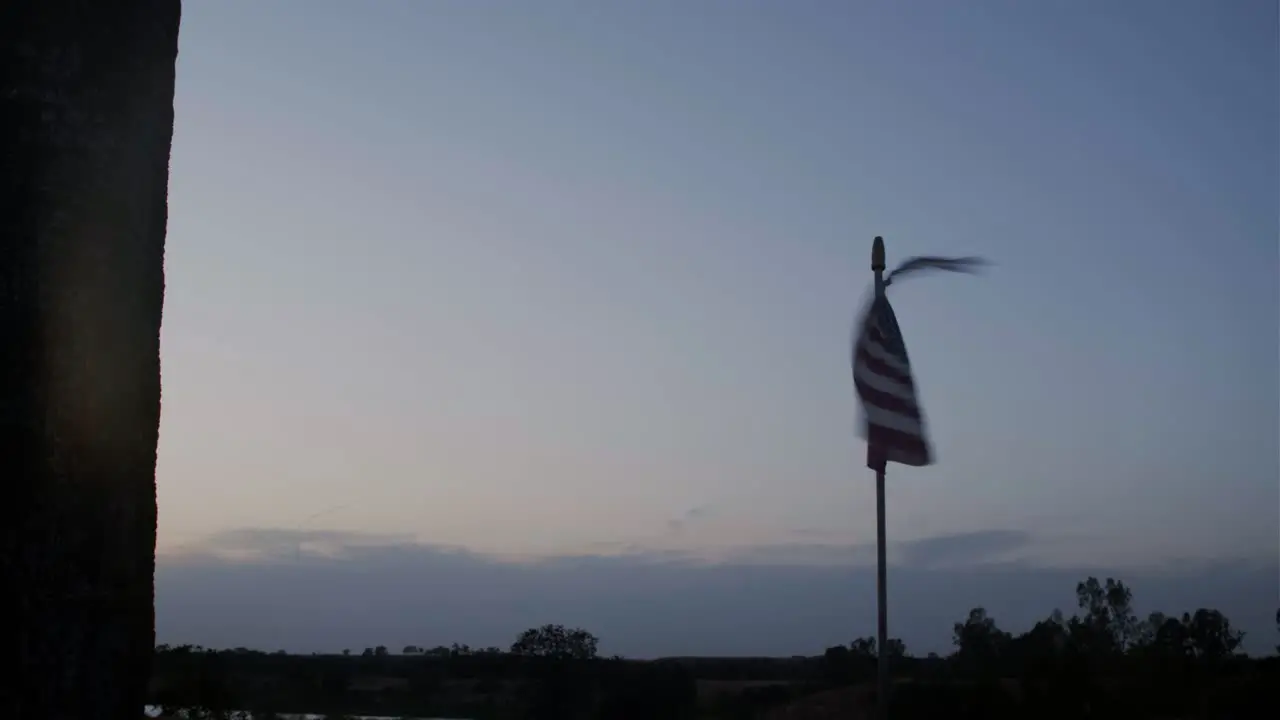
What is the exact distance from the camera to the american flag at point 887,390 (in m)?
10.2

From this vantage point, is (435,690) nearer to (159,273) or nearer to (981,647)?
(981,647)

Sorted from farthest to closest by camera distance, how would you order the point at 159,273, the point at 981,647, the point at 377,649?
the point at 377,649
the point at 981,647
the point at 159,273

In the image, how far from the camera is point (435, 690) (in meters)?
56.3

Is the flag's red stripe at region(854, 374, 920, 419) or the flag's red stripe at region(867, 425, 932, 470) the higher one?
the flag's red stripe at region(854, 374, 920, 419)

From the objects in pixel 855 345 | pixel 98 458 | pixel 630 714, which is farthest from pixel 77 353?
pixel 630 714

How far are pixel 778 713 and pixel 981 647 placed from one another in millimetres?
13222

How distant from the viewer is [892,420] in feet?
33.8

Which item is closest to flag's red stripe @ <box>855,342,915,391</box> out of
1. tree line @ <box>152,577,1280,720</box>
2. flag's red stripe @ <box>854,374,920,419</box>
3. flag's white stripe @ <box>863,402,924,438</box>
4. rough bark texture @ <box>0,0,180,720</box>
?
flag's red stripe @ <box>854,374,920,419</box>

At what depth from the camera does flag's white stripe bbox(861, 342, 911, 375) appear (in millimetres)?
10344

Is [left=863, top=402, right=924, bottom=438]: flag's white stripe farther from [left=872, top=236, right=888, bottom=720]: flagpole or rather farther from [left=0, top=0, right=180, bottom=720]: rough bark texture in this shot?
[left=0, top=0, right=180, bottom=720]: rough bark texture

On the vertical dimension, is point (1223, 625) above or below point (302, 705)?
above

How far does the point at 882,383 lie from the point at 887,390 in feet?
0.22

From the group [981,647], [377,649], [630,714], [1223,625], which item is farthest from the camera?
[377,649]

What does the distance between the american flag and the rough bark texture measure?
17.5 ft
